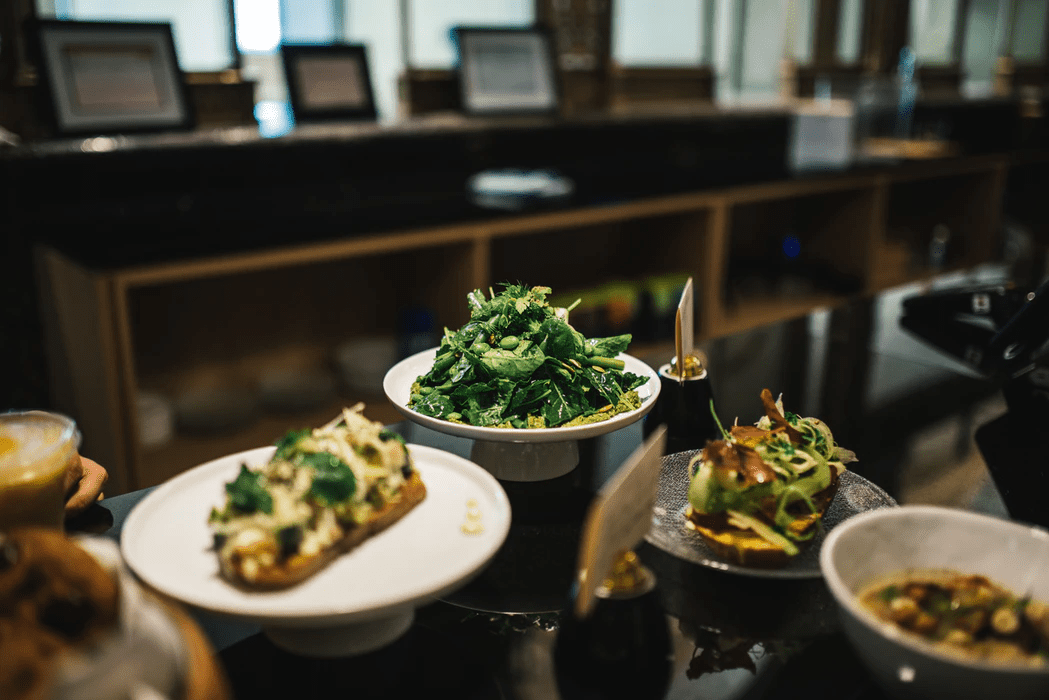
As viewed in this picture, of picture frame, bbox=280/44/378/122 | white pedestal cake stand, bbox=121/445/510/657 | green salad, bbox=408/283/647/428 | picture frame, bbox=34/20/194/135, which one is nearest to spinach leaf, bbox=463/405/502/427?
green salad, bbox=408/283/647/428

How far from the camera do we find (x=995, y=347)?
1340 mm

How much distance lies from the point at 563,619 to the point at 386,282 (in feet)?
7.11

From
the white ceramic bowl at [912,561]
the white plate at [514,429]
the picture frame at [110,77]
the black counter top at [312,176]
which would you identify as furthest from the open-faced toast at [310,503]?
the picture frame at [110,77]

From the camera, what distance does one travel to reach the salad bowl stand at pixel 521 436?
92 centimetres

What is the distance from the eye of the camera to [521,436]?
92 centimetres

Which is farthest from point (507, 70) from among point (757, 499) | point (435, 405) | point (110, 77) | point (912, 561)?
point (912, 561)

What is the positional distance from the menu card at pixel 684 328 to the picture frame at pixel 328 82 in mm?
1785

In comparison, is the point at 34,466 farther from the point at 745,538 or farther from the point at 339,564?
the point at 745,538

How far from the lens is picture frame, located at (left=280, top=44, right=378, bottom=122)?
2529 millimetres

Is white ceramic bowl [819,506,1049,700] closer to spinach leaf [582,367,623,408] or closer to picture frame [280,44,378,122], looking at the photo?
spinach leaf [582,367,623,408]

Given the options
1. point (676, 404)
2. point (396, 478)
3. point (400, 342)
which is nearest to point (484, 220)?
point (400, 342)

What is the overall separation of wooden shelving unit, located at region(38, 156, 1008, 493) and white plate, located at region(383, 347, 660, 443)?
1.62 ft

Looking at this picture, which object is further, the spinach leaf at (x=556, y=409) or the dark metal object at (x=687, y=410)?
the dark metal object at (x=687, y=410)

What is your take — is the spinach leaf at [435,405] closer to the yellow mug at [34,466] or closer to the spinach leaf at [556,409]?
the spinach leaf at [556,409]
